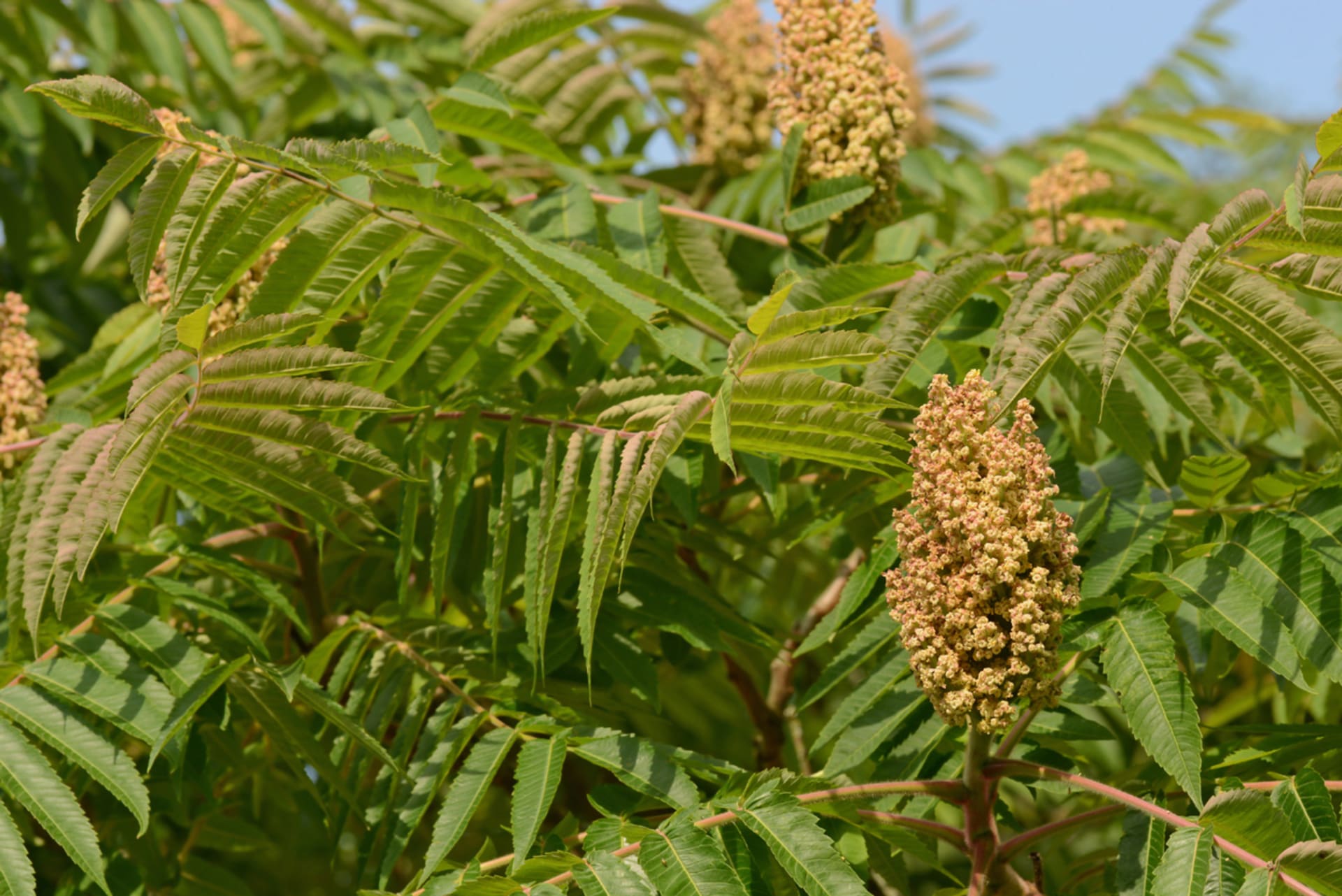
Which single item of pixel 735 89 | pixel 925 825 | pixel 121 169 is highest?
pixel 121 169

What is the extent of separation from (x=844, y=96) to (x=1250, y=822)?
2.06m

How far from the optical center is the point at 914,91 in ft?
22.4

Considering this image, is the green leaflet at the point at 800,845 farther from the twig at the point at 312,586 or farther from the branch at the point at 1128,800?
the twig at the point at 312,586

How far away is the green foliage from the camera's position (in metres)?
2.15

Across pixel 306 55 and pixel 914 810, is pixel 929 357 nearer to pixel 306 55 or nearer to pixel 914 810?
pixel 914 810

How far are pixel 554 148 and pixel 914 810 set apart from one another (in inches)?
73.0

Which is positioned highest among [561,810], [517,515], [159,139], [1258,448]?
[159,139]

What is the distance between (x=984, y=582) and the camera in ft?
6.71

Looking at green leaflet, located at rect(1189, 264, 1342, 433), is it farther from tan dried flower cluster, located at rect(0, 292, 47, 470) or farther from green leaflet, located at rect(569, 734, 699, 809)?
tan dried flower cluster, located at rect(0, 292, 47, 470)

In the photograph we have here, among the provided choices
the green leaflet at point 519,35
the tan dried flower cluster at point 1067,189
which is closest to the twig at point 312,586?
the green leaflet at point 519,35

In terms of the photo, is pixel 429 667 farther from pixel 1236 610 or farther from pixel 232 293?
pixel 1236 610

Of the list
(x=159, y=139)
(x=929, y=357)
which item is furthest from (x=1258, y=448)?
(x=159, y=139)

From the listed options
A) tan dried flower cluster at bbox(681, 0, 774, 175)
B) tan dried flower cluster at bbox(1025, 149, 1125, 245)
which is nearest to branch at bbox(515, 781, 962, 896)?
tan dried flower cluster at bbox(1025, 149, 1125, 245)

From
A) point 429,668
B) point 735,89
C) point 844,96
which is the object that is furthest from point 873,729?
point 735,89
